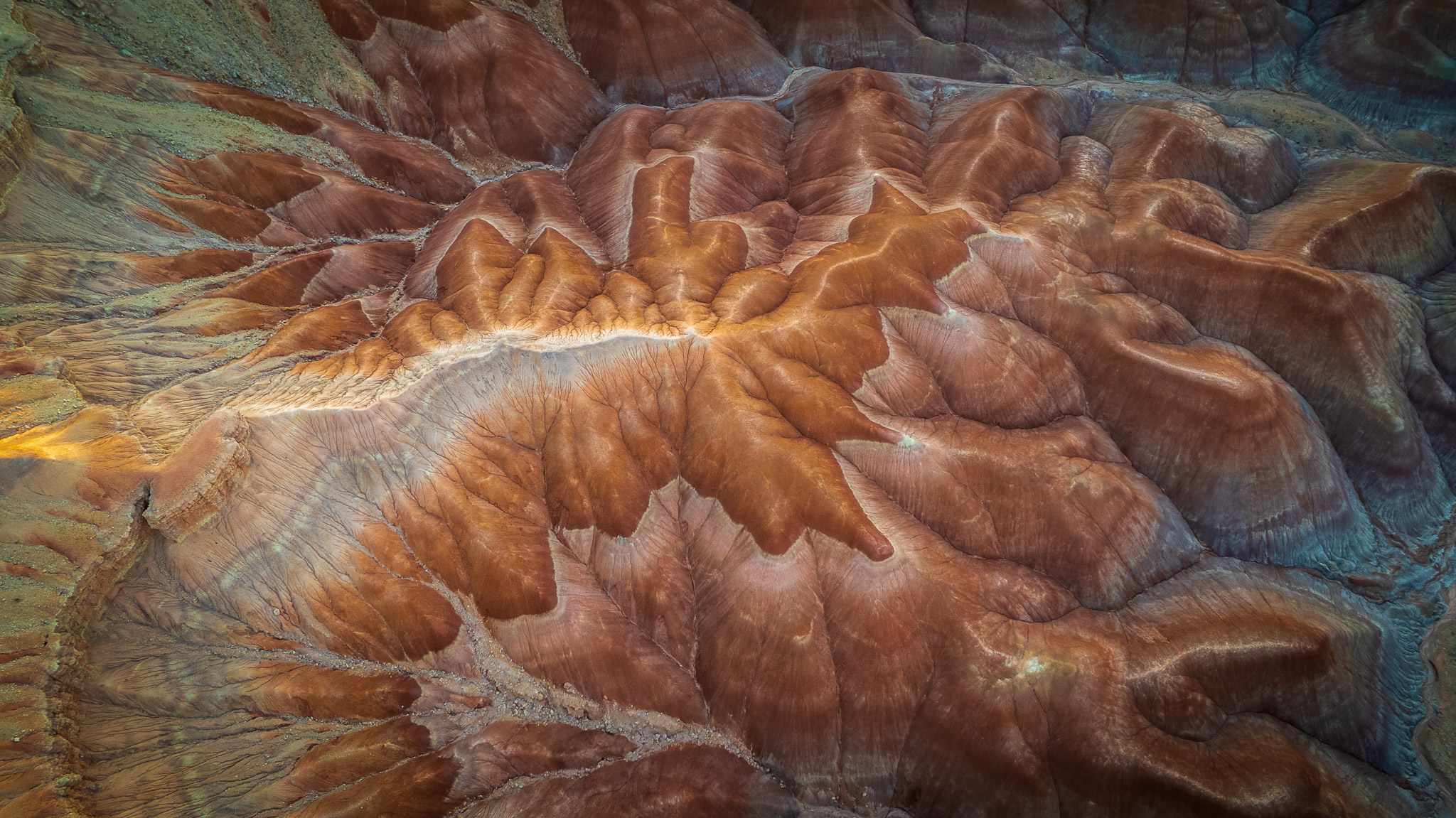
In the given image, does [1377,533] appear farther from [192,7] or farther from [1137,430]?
[192,7]

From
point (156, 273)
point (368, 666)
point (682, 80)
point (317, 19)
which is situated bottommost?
point (368, 666)

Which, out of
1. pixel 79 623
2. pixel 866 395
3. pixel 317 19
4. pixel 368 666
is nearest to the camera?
pixel 79 623

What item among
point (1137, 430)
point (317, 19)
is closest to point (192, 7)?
point (317, 19)

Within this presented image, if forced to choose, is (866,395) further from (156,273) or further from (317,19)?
(317,19)

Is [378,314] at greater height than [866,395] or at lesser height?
greater

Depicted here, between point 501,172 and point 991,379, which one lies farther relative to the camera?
point 501,172

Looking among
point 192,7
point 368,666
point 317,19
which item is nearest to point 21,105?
point 192,7

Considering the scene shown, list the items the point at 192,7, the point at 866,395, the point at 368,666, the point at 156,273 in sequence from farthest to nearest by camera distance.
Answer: the point at 192,7, the point at 156,273, the point at 866,395, the point at 368,666
